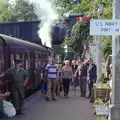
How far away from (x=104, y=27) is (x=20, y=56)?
6.21m

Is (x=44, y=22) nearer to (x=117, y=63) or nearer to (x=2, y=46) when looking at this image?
(x=2, y=46)

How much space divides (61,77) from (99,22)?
8.48 metres

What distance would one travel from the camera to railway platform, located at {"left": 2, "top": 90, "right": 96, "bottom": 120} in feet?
35.0

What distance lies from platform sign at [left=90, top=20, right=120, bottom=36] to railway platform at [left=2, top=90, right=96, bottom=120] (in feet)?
10.8

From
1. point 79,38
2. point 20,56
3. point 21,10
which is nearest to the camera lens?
point 20,56

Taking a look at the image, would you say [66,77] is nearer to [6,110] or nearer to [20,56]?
[20,56]

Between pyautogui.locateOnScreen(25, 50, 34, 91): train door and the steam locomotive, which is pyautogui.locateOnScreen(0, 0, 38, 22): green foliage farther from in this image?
pyautogui.locateOnScreen(25, 50, 34, 91): train door

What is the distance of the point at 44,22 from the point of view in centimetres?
4484

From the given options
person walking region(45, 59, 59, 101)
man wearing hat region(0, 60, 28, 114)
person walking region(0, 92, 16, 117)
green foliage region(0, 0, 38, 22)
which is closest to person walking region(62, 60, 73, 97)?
person walking region(45, 59, 59, 101)

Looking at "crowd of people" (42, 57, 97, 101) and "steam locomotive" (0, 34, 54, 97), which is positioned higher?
"steam locomotive" (0, 34, 54, 97)

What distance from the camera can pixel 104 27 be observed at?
315 inches

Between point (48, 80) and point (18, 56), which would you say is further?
point (48, 80)

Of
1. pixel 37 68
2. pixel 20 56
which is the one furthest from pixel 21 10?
pixel 20 56

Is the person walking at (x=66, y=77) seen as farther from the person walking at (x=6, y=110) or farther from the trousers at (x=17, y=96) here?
the person walking at (x=6, y=110)
